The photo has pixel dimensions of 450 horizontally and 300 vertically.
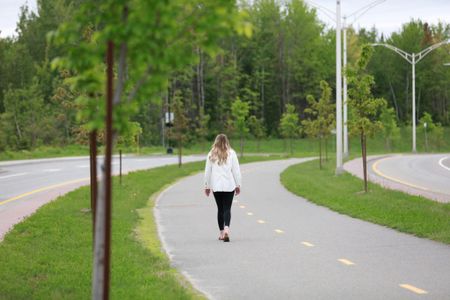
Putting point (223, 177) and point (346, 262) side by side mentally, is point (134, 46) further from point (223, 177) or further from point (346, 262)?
point (223, 177)

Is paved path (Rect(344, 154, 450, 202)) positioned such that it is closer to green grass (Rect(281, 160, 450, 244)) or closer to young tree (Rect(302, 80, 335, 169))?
green grass (Rect(281, 160, 450, 244))

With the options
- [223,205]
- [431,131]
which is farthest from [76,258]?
[431,131]

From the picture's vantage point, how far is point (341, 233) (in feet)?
44.5

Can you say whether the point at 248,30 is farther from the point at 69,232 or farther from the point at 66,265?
the point at 69,232

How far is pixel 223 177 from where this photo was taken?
42.1ft

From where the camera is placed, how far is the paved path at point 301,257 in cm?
848

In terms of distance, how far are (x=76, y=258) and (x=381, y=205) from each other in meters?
9.00

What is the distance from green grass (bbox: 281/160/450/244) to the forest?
50476 mm

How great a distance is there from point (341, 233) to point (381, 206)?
4.28 meters

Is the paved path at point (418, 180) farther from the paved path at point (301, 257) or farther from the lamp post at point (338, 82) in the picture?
the paved path at point (301, 257)

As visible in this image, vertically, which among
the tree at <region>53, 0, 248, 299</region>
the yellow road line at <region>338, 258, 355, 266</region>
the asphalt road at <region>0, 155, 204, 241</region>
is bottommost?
the asphalt road at <region>0, 155, 204, 241</region>

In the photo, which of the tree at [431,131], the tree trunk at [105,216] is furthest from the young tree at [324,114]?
the tree at [431,131]

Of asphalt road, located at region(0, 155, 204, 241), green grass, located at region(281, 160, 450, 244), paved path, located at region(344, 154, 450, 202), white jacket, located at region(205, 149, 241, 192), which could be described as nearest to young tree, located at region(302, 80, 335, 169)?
paved path, located at region(344, 154, 450, 202)

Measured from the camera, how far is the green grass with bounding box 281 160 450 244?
1382 cm
